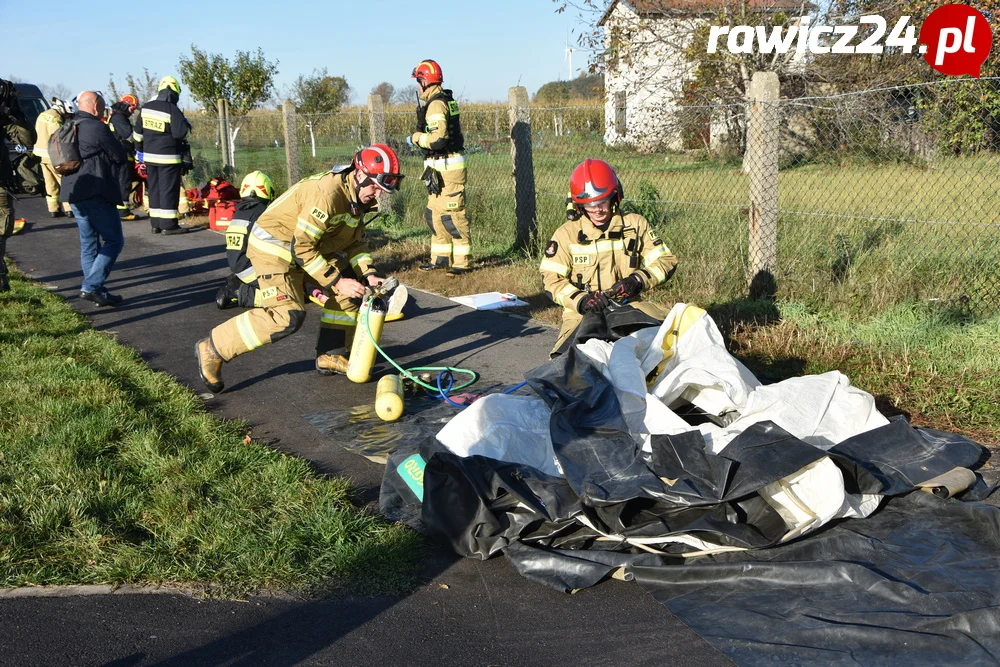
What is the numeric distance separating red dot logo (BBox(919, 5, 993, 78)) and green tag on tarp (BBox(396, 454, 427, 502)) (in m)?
Result: 11.0

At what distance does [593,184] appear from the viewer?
5527mm

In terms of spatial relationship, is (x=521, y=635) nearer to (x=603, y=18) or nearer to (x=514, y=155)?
(x=514, y=155)

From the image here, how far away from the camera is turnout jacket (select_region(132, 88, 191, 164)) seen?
1209cm

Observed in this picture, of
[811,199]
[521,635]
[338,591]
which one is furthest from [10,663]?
[811,199]

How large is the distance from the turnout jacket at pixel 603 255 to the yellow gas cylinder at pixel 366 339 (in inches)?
46.7

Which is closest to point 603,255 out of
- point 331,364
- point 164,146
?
point 331,364

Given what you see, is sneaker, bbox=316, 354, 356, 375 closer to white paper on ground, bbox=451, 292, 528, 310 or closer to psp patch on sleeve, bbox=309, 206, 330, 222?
psp patch on sleeve, bbox=309, 206, 330, 222

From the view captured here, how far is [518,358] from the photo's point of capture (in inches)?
267

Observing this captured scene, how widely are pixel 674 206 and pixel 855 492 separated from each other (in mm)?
6600

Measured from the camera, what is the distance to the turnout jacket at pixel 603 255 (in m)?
5.80

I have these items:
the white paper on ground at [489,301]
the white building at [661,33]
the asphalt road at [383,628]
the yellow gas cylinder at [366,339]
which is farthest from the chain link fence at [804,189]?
the white building at [661,33]

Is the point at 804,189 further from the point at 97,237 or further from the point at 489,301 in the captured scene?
the point at 97,237

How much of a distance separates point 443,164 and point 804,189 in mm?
3921

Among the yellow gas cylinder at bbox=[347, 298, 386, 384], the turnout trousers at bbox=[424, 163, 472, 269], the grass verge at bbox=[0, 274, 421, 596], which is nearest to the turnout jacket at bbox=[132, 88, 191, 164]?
the turnout trousers at bbox=[424, 163, 472, 269]
